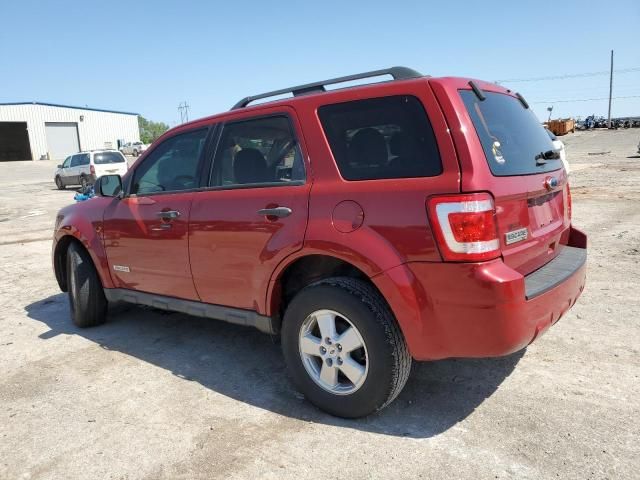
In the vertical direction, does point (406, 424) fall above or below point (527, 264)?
below

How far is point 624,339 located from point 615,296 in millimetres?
1108

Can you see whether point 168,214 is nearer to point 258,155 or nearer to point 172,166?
point 172,166

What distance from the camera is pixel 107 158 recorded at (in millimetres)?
22047

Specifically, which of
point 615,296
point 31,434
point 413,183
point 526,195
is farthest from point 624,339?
point 31,434

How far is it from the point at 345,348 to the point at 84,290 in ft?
9.83

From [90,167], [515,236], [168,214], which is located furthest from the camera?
[90,167]

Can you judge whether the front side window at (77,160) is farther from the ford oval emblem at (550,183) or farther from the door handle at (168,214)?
the ford oval emblem at (550,183)

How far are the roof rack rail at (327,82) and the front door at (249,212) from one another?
26 cm

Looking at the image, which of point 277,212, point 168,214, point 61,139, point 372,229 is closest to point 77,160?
point 168,214

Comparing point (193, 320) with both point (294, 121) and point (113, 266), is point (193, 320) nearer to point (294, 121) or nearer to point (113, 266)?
point (113, 266)

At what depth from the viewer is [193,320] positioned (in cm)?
494

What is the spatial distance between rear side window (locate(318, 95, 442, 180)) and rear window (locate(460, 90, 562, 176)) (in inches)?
11.1

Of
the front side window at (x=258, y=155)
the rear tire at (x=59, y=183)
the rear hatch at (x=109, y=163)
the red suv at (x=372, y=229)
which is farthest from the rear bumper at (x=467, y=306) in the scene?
the rear tire at (x=59, y=183)

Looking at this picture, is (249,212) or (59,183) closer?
(249,212)
